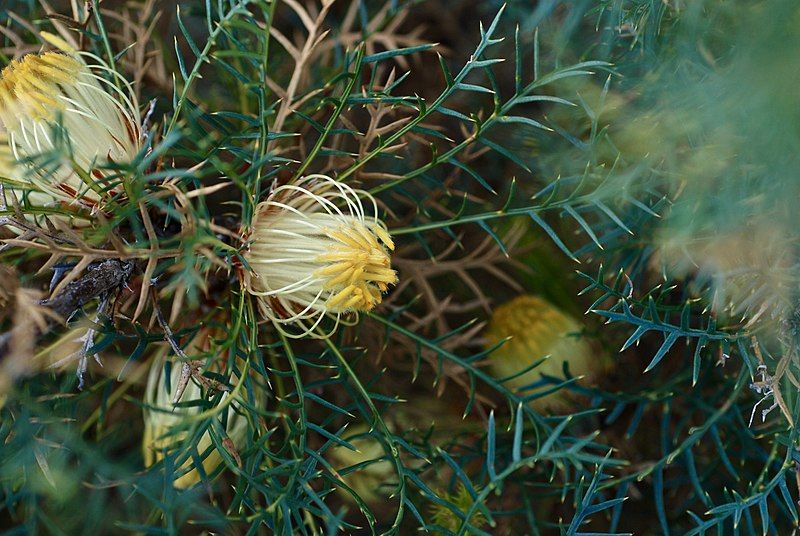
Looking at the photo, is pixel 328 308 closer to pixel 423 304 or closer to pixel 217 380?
pixel 217 380

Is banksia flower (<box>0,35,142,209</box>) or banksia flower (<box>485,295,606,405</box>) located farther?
banksia flower (<box>485,295,606,405</box>)

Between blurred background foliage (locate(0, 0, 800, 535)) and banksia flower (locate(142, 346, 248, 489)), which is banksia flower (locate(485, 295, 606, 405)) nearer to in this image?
blurred background foliage (locate(0, 0, 800, 535))

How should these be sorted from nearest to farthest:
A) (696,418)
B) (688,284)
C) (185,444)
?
1. (185,444)
2. (688,284)
3. (696,418)

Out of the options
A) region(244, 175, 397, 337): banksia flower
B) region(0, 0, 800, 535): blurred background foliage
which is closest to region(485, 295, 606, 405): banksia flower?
region(0, 0, 800, 535): blurred background foliage

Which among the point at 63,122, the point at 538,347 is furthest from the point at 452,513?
the point at 63,122

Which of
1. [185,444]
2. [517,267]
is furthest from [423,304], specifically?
[185,444]

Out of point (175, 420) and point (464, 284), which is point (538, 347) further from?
point (175, 420)

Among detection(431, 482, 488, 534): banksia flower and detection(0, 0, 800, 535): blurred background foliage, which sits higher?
detection(0, 0, 800, 535): blurred background foliage

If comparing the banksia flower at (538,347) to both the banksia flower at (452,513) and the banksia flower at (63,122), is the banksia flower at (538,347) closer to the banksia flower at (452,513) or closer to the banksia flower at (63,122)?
the banksia flower at (452,513)

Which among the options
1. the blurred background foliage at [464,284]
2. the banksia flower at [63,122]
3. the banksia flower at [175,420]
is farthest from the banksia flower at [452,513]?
the banksia flower at [63,122]
